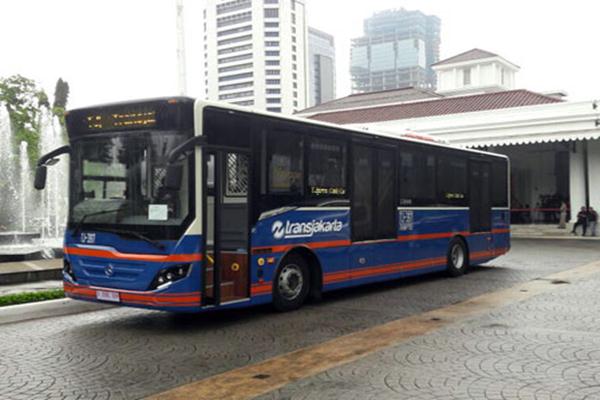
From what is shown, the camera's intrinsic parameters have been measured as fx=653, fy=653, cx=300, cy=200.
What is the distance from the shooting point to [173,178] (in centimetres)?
785

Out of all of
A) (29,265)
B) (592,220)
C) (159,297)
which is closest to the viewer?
(159,297)

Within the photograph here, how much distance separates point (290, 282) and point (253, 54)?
156m

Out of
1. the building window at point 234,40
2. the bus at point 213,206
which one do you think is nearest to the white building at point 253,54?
the building window at point 234,40

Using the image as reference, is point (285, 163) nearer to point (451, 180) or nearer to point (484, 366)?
point (484, 366)

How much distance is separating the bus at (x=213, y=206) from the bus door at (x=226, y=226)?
0.02m

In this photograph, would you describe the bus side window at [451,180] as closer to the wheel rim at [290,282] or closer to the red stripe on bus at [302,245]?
the red stripe on bus at [302,245]

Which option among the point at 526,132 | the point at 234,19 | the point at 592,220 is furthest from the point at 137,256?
the point at 234,19

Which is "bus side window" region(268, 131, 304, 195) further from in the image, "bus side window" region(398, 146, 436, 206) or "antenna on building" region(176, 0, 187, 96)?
"antenna on building" region(176, 0, 187, 96)

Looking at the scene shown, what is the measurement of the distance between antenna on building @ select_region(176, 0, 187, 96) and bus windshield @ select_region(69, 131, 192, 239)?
8392 mm

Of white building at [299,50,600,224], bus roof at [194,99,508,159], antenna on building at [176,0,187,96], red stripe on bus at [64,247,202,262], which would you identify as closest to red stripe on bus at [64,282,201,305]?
red stripe on bus at [64,247,202,262]

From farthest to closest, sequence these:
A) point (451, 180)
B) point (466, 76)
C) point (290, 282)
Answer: point (466, 76)
point (451, 180)
point (290, 282)

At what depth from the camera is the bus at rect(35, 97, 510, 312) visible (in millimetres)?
8125

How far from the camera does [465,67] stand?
5847cm

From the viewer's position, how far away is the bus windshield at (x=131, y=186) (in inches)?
320
